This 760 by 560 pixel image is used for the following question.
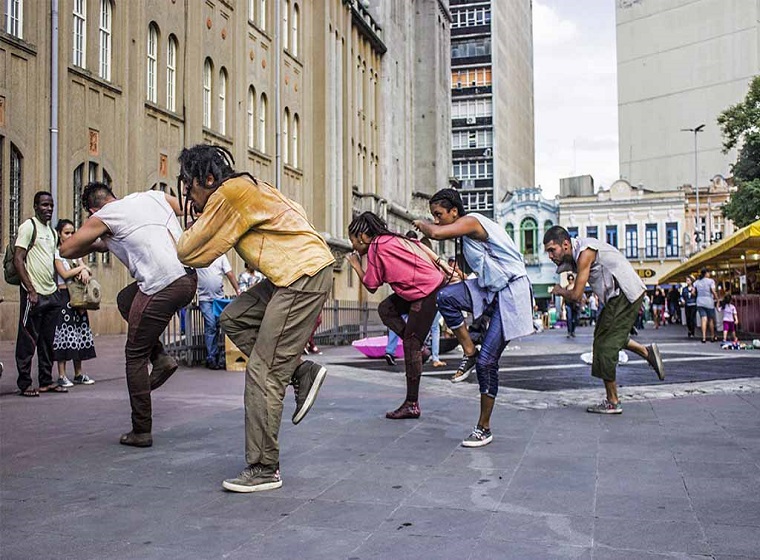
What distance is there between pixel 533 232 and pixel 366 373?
2773 inches

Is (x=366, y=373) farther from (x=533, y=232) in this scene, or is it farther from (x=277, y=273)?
(x=533, y=232)

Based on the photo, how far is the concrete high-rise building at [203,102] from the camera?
60.5 ft

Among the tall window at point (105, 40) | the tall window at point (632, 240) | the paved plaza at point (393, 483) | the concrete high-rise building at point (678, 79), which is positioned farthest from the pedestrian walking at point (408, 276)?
the concrete high-rise building at point (678, 79)

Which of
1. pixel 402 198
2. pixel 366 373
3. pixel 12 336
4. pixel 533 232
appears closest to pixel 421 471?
pixel 366 373

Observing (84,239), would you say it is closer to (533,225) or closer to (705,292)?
(705,292)

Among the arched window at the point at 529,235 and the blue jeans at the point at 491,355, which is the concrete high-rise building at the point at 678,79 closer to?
the arched window at the point at 529,235

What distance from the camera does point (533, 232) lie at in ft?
264

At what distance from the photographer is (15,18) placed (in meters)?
18.0

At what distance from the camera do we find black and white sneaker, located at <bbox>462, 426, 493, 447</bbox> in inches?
231

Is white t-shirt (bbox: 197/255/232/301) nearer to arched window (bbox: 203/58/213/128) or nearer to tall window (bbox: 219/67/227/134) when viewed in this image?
arched window (bbox: 203/58/213/128)

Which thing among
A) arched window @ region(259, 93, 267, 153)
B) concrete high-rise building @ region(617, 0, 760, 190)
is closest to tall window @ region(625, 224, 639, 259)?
concrete high-rise building @ region(617, 0, 760, 190)

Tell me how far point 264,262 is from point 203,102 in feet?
74.9

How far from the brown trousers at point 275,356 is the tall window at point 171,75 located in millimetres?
21009

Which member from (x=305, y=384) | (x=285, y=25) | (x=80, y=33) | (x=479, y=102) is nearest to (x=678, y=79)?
(x=479, y=102)
